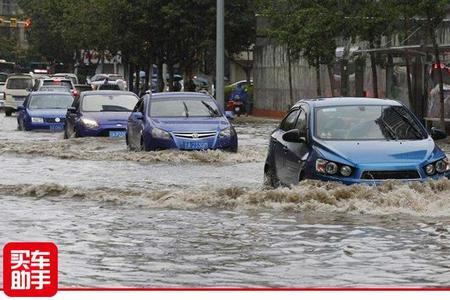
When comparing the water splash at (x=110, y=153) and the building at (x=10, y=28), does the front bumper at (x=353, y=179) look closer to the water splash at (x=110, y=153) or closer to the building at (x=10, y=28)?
the water splash at (x=110, y=153)

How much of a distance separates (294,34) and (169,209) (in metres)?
25.3

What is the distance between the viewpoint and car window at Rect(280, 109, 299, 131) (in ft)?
55.0

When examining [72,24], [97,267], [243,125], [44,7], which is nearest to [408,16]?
[243,125]

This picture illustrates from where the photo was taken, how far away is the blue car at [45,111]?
124 ft

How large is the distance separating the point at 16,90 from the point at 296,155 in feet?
150

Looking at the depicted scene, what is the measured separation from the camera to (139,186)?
60.6ft

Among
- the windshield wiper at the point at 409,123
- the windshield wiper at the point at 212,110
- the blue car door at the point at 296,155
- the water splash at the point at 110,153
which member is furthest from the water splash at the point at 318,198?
the windshield wiper at the point at 212,110

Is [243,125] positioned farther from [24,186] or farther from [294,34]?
[24,186]

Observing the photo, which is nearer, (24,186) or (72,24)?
(24,186)

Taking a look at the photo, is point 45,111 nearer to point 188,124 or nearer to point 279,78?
point 188,124

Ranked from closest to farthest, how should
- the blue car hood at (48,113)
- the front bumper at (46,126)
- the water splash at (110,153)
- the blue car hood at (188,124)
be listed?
the water splash at (110,153)
the blue car hood at (188,124)
the front bumper at (46,126)
the blue car hood at (48,113)

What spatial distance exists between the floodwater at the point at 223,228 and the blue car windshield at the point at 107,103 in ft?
27.2

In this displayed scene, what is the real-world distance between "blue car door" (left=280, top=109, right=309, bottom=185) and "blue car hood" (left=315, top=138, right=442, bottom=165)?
1.04ft

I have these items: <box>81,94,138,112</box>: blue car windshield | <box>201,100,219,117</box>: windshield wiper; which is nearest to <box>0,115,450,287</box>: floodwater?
<box>201,100,219,117</box>: windshield wiper
